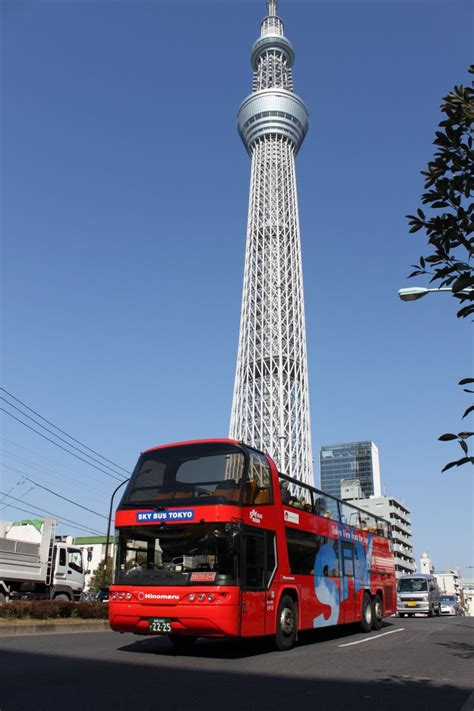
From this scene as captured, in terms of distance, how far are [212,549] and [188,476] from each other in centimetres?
141

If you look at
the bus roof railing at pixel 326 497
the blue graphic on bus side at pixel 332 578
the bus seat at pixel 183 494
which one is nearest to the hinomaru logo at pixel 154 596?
the bus seat at pixel 183 494

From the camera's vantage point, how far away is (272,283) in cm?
8388

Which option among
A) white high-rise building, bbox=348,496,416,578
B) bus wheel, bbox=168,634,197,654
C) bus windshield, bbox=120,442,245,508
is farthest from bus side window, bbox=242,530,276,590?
white high-rise building, bbox=348,496,416,578

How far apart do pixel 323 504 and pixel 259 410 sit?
212 feet

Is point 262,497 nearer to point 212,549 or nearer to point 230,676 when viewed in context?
point 212,549

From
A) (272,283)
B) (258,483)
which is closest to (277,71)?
(272,283)

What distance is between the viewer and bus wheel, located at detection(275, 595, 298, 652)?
11.4 meters

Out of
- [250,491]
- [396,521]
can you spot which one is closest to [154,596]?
[250,491]

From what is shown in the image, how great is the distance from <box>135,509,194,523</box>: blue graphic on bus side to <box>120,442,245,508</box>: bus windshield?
0.16 metres

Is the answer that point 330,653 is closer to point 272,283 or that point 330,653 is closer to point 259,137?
point 272,283

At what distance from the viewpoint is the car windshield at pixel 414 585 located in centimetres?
3059

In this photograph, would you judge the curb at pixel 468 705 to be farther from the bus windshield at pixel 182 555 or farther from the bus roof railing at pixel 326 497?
the bus roof railing at pixel 326 497

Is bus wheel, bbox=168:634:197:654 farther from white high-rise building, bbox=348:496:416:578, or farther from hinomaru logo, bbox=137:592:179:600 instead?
white high-rise building, bbox=348:496:416:578

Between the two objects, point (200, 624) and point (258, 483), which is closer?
point (200, 624)
